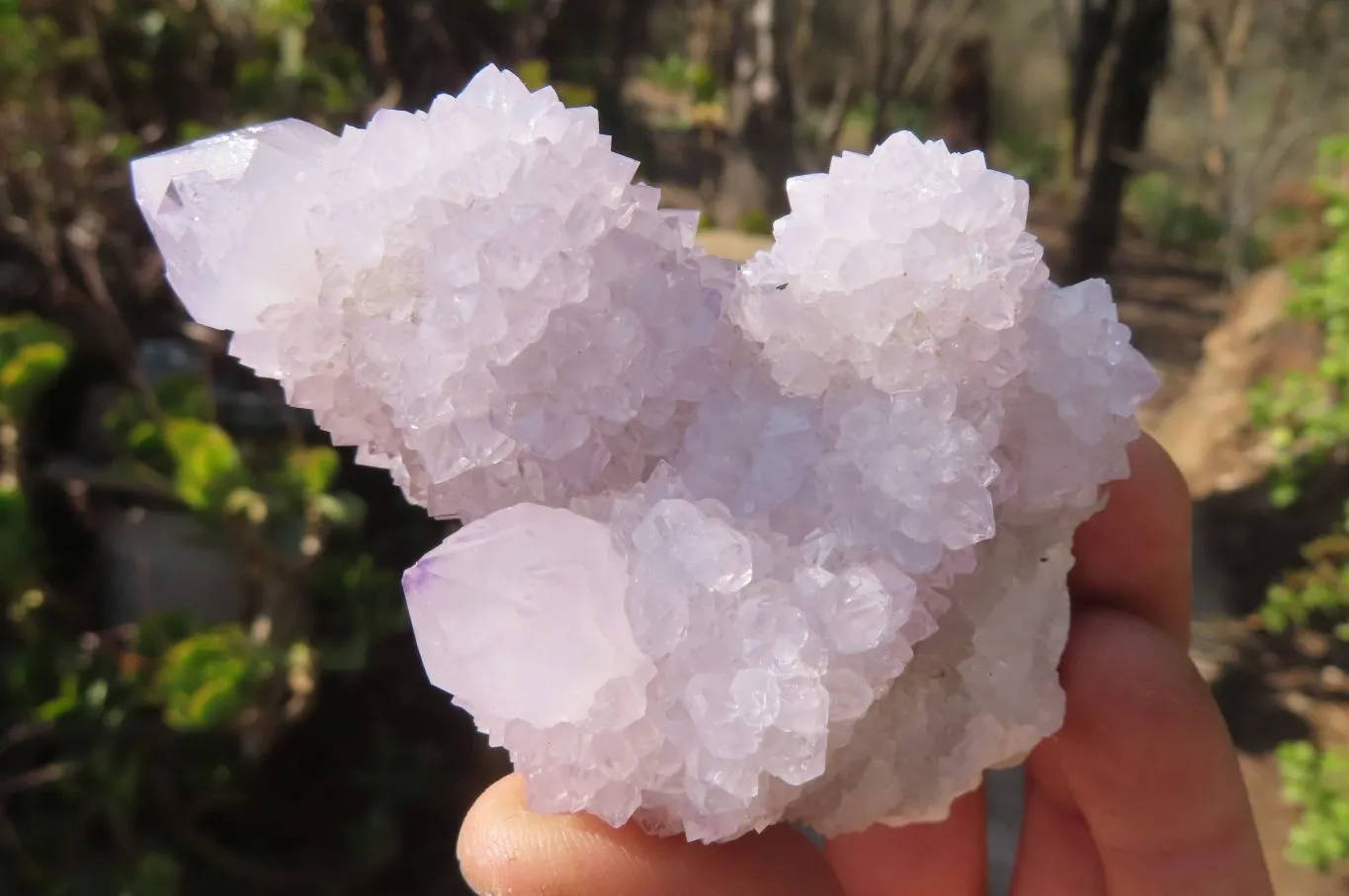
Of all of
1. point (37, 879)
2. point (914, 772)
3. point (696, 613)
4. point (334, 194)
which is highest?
point (334, 194)

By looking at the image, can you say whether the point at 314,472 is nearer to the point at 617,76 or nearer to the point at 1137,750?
the point at 1137,750

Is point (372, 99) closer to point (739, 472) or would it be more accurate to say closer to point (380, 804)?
point (380, 804)

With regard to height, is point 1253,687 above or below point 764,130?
below

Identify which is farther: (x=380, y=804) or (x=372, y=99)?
(x=372, y=99)

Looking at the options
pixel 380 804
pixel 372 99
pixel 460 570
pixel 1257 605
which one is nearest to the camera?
pixel 460 570

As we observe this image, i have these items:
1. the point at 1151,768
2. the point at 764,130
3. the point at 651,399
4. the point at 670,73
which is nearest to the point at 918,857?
the point at 1151,768

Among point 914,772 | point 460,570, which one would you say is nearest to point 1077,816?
point 914,772

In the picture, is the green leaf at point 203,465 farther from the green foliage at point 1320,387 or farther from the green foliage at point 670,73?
the green foliage at point 670,73

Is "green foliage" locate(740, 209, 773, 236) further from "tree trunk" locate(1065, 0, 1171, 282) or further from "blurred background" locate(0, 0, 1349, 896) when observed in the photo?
"tree trunk" locate(1065, 0, 1171, 282)
